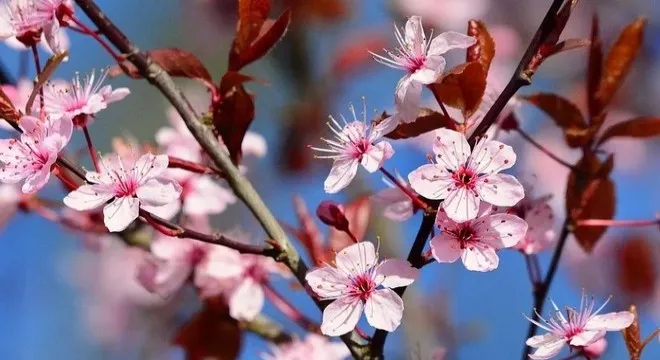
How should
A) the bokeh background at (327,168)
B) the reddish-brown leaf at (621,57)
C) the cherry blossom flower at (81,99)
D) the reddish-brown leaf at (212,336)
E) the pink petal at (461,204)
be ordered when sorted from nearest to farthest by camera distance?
the pink petal at (461,204) < the cherry blossom flower at (81,99) < the reddish-brown leaf at (621,57) < the reddish-brown leaf at (212,336) < the bokeh background at (327,168)

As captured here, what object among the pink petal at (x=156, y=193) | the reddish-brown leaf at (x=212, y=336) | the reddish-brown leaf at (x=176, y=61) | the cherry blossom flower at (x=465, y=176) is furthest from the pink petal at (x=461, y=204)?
the reddish-brown leaf at (x=212, y=336)

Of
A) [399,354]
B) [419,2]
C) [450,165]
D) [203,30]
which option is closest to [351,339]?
[450,165]

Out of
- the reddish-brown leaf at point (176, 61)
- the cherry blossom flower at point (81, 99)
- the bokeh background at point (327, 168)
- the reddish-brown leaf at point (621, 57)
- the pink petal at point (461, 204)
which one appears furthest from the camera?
the bokeh background at point (327, 168)

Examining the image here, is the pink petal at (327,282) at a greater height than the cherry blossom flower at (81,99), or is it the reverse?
the cherry blossom flower at (81,99)

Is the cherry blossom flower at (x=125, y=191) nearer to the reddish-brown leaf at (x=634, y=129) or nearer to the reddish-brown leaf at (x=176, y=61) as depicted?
the reddish-brown leaf at (x=176, y=61)

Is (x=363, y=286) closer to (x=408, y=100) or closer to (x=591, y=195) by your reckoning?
(x=408, y=100)

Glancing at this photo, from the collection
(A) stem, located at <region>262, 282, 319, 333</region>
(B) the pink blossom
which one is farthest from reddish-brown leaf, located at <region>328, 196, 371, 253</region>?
(B) the pink blossom
